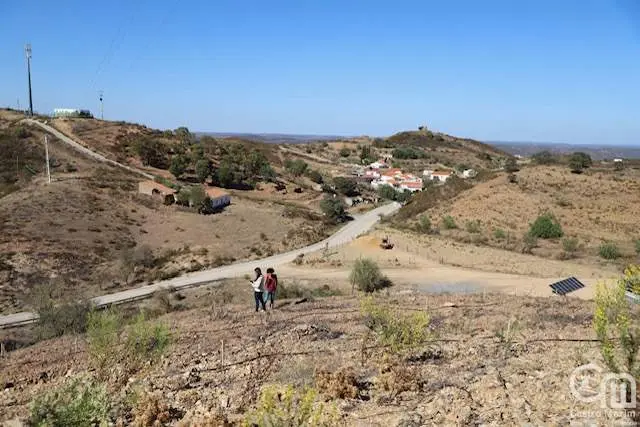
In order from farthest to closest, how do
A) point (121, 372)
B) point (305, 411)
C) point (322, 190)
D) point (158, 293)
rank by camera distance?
point (322, 190) → point (158, 293) → point (121, 372) → point (305, 411)

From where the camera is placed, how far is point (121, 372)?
31.2 ft

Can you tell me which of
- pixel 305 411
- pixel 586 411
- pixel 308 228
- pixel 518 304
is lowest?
pixel 308 228

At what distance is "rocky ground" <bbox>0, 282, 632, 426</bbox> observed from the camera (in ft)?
24.9

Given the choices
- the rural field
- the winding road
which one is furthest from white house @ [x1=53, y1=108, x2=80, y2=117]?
the winding road

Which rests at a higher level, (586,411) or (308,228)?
(586,411)

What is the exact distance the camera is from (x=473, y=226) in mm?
43656

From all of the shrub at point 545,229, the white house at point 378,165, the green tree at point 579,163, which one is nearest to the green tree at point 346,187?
the white house at point 378,165

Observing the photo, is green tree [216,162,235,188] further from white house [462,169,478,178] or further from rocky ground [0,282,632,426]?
rocky ground [0,282,632,426]

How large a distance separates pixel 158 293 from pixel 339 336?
17774mm

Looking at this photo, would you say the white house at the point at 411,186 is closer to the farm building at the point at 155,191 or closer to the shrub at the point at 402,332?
the farm building at the point at 155,191

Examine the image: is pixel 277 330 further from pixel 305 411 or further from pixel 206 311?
pixel 305 411

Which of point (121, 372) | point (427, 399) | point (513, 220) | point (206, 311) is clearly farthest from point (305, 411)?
point (513, 220)

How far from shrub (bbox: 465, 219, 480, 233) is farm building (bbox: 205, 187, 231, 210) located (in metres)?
25.5

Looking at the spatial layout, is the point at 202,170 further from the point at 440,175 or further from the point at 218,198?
A: the point at 440,175
